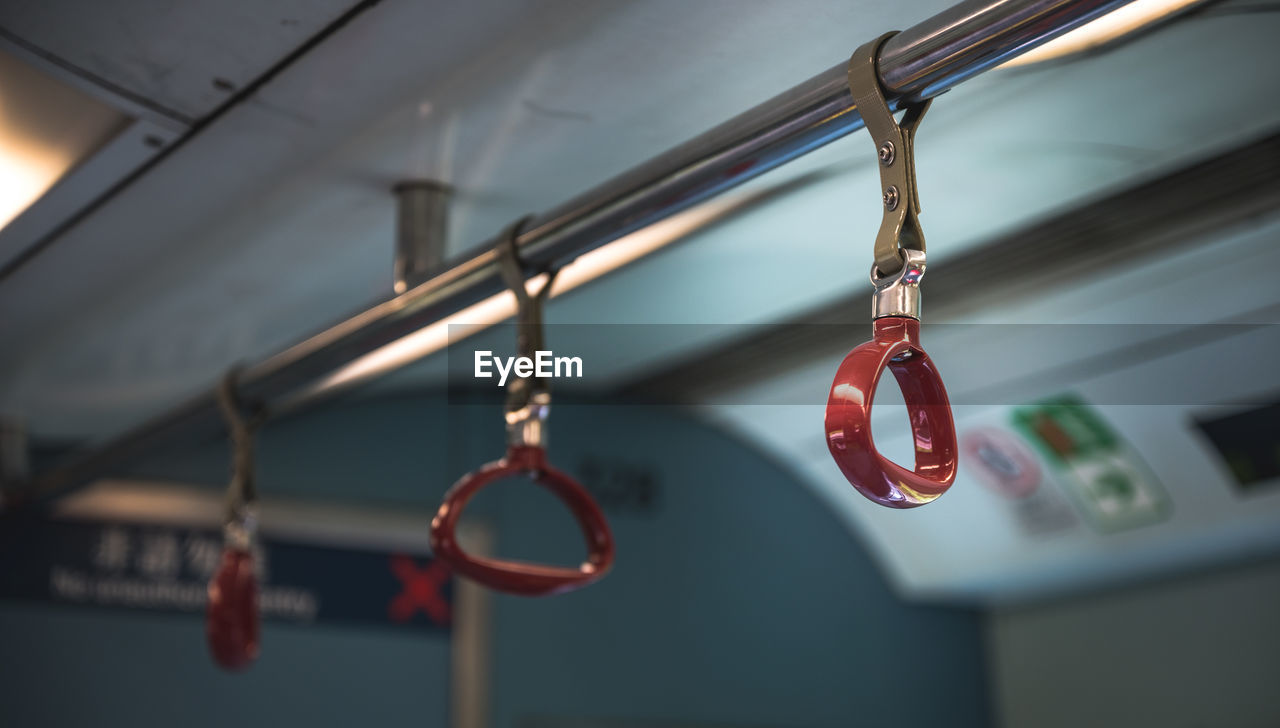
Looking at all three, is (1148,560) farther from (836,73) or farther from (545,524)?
(836,73)

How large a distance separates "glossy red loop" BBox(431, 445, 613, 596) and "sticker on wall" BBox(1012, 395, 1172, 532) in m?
2.47

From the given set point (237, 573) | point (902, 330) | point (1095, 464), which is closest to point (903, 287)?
point (902, 330)

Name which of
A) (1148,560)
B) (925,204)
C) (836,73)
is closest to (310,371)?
(836,73)

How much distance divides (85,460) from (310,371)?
1.02 meters

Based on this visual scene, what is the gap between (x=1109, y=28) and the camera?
1735mm

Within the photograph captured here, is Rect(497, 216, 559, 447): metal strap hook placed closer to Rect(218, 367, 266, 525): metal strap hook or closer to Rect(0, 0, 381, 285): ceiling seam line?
Rect(0, 0, 381, 285): ceiling seam line

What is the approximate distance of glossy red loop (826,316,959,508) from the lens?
97 cm

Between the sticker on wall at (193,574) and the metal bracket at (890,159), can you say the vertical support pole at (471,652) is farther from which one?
the metal bracket at (890,159)

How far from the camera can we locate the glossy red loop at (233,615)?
201 cm

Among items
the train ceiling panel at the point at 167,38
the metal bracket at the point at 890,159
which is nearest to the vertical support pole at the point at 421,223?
the train ceiling panel at the point at 167,38

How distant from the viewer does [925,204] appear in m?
2.55

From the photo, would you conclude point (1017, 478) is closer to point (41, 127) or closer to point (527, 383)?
point (527, 383)

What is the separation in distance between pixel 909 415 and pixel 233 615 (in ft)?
4.49

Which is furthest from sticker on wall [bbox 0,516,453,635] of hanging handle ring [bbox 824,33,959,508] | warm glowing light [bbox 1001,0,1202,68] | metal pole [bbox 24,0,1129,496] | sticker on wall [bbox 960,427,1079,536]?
hanging handle ring [bbox 824,33,959,508]
